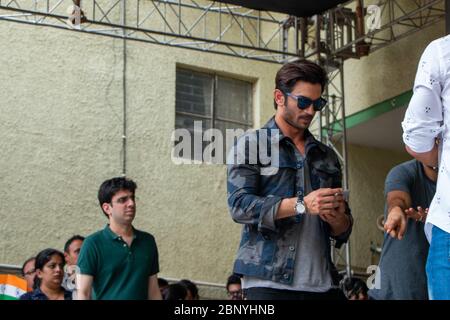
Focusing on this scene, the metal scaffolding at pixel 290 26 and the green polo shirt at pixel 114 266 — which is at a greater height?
the metal scaffolding at pixel 290 26

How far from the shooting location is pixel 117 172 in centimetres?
1136

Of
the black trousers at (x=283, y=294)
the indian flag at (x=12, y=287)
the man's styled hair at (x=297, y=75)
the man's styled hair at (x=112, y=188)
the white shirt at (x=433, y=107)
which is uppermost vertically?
the man's styled hair at (x=297, y=75)

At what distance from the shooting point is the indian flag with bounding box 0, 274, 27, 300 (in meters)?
8.02

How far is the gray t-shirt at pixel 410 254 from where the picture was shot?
15.5ft

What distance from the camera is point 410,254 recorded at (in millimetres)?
4754

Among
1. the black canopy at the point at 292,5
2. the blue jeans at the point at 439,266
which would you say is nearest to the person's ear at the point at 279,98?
the blue jeans at the point at 439,266

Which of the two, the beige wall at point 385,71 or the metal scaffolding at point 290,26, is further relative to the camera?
the beige wall at point 385,71

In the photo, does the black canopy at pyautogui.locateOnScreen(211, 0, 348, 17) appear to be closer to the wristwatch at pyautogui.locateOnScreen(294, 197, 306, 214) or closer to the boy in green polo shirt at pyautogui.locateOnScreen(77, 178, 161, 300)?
the boy in green polo shirt at pyautogui.locateOnScreen(77, 178, 161, 300)

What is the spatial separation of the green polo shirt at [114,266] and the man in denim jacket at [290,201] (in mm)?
1388

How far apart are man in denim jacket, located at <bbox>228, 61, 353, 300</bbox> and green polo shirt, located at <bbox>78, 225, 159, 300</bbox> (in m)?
1.39

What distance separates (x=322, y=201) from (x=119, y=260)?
1826mm

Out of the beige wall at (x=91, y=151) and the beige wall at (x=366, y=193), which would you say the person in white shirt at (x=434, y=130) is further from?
the beige wall at (x=366, y=193)
